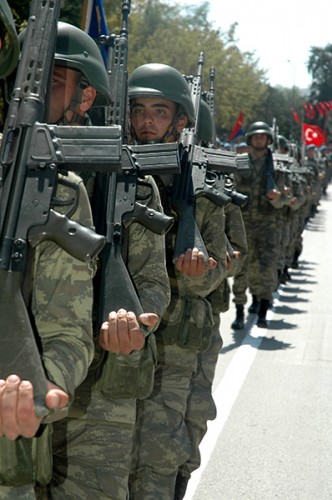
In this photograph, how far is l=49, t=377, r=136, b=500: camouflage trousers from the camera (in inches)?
137

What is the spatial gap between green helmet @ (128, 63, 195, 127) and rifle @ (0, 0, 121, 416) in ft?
7.34

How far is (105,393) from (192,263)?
115cm

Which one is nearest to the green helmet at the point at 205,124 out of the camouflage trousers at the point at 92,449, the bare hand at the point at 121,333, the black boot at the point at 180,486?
the black boot at the point at 180,486

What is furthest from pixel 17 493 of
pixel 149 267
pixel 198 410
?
pixel 198 410

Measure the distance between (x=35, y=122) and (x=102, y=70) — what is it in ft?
3.66

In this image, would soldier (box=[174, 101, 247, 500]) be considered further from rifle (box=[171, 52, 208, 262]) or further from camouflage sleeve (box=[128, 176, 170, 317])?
camouflage sleeve (box=[128, 176, 170, 317])

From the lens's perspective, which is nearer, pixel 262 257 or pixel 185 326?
pixel 185 326

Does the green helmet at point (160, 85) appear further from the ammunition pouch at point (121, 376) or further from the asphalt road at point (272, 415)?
the asphalt road at point (272, 415)

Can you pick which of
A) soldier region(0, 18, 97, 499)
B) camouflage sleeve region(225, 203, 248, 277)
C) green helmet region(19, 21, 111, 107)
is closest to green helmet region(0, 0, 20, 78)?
soldier region(0, 18, 97, 499)

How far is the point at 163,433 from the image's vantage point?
14.7 feet

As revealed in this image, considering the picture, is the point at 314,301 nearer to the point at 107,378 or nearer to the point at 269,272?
the point at 269,272

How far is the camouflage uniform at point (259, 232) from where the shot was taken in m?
10.6

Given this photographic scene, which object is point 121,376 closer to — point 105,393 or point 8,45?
point 105,393

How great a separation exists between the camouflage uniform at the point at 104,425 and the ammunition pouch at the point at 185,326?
1061mm
